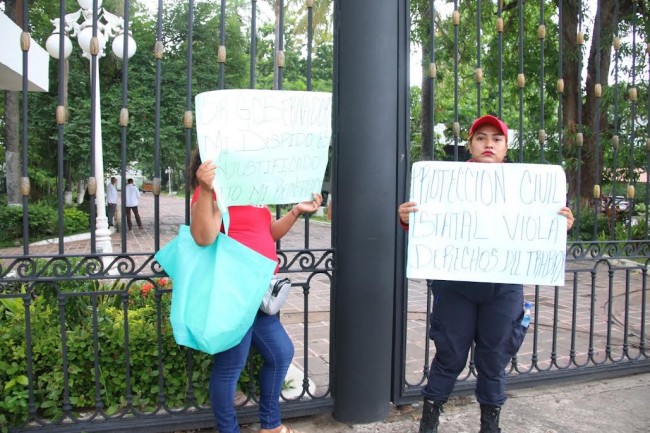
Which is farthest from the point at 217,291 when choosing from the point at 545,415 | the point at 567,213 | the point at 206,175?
the point at 545,415

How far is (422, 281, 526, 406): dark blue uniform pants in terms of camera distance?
269cm

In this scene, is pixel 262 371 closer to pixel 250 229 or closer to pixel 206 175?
pixel 250 229

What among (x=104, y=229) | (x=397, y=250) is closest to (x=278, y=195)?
(x=397, y=250)

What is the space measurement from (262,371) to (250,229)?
0.74m

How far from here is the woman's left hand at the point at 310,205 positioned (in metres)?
2.73

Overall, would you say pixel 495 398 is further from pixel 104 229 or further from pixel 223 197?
→ pixel 104 229

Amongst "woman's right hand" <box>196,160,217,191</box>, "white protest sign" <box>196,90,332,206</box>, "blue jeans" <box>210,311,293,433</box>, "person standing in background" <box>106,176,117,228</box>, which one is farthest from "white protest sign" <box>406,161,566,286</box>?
"person standing in background" <box>106,176,117,228</box>

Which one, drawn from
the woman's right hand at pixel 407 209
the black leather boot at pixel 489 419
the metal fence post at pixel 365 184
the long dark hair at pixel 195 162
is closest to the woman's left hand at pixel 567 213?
the woman's right hand at pixel 407 209

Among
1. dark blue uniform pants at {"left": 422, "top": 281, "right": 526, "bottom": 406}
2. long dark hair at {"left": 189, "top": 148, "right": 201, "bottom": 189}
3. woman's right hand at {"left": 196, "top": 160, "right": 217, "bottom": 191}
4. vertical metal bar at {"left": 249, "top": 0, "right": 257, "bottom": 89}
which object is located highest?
vertical metal bar at {"left": 249, "top": 0, "right": 257, "bottom": 89}

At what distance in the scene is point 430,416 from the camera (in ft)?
9.43

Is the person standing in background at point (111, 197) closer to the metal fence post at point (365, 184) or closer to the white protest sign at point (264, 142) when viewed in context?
the metal fence post at point (365, 184)

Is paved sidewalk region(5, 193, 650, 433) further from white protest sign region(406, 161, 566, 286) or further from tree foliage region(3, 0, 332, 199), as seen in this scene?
tree foliage region(3, 0, 332, 199)

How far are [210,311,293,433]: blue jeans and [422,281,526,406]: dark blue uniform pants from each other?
0.80 meters

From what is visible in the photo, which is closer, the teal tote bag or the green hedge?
the teal tote bag
